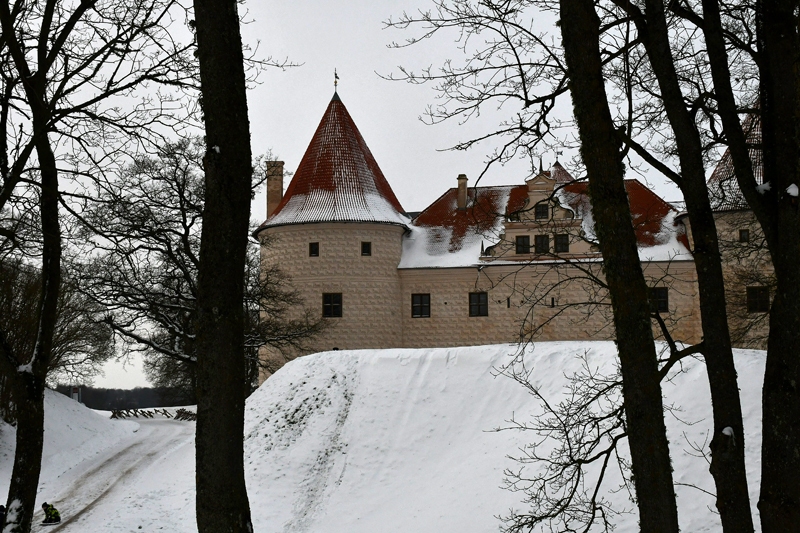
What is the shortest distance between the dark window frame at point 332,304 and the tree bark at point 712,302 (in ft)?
73.2

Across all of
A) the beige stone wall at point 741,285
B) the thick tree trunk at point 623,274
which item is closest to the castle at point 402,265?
the beige stone wall at point 741,285

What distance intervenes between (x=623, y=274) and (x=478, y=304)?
23.7 meters

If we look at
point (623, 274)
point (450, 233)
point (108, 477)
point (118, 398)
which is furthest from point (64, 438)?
point (118, 398)

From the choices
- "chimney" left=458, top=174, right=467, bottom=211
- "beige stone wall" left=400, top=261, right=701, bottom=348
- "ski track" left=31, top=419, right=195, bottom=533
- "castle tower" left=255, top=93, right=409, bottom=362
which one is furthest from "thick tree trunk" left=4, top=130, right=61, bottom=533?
"chimney" left=458, top=174, right=467, bottom=211

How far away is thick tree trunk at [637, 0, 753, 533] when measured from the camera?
5719 mm

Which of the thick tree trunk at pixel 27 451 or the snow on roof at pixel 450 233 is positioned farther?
the snow on roof at pixel 450 233

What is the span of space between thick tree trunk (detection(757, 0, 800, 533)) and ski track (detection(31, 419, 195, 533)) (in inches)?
440

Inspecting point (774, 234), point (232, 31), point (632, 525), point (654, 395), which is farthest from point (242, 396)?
point (632, 525)

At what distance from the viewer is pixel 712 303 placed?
601 centimetres

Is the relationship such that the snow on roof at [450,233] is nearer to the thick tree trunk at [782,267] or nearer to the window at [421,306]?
the window at [421,306]

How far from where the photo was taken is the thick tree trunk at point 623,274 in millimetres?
5184

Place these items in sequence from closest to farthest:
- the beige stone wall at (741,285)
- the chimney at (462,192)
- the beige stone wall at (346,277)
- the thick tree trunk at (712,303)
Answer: the thick tree trunk at (712,303), the beige stone wall at (741,285), the beige stone wall at (346,277), the chimney at (462,192)

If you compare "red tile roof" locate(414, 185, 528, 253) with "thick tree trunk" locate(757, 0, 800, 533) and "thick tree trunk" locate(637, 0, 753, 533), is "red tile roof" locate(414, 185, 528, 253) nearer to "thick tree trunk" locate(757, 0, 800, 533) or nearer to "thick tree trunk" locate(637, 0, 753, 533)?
"thick tree trunk" locate(637, 0, 753, 533)

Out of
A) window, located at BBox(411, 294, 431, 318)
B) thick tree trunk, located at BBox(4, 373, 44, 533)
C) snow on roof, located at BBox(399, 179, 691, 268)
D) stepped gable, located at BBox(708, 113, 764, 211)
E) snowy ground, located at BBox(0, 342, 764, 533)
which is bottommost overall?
snowy ground, located at BBox(0, 342, 764, 533)
